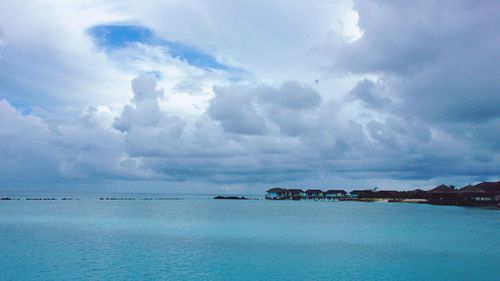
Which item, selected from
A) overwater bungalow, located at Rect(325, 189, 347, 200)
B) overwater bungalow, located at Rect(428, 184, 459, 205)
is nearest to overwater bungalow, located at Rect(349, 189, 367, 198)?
overwater bungalow, located at Rect(325, 189, 347, 200)

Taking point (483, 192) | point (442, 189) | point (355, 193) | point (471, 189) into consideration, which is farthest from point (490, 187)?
point (355, 193)

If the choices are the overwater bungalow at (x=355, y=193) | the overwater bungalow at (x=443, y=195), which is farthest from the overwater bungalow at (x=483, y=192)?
the overwater bungalow at (x=355, y=193)

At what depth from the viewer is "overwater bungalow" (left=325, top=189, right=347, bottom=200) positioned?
16062 cm

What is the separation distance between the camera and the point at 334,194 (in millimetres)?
164500

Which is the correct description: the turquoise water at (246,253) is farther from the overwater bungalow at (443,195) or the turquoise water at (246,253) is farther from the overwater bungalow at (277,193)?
the overwater bungalow at (277,193)

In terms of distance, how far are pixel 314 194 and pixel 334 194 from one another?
7.62 metres

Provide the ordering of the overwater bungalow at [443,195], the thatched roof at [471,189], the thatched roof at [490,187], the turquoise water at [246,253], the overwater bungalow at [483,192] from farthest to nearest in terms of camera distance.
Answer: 1. the overwater bungalow at [443,195]
2. the thatched roof at [490,187]
3. the thatched roof at [471,189]
4. the overwater bungalow at [483,192]
5. the turquoise water at [246,253]

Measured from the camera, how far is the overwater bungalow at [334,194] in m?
161

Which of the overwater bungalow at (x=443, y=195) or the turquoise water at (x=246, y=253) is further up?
the overwater bungalow at (x=443, y=195)

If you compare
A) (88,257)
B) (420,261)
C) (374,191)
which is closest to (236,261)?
(88,257)

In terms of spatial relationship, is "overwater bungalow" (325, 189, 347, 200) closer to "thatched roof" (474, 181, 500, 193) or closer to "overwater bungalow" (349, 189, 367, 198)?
"overwater bungalow" (349, 189, 367, 198)

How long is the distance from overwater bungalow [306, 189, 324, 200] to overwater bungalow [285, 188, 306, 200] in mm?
2003

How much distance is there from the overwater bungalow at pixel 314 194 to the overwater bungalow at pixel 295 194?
6.57 feet

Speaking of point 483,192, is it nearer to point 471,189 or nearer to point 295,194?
point 471,189
